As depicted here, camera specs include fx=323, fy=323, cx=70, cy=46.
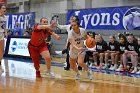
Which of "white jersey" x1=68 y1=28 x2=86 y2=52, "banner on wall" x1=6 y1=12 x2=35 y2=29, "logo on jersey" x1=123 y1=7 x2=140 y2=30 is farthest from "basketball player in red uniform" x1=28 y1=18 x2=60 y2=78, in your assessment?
"banner on wall" x1=6 y1=12 x2=35 y2=29

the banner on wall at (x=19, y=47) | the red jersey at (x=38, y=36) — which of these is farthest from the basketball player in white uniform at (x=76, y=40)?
the banner on wall at (x=19, y=47)

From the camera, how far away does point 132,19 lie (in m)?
13.7

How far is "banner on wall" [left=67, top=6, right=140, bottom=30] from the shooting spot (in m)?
13.7

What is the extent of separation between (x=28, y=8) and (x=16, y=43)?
10362mm

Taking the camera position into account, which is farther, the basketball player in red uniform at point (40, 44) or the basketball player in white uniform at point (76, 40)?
the basketball player in red uniform at point (40, 44)

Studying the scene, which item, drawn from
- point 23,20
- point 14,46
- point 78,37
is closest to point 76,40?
point 78,37

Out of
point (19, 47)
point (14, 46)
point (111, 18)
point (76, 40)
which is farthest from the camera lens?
point (14, 46)

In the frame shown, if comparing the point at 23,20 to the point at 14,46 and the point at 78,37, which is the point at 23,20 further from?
the point at 78,37

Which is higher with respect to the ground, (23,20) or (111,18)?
(111,18)

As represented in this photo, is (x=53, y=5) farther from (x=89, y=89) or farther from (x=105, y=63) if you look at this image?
(x=89, y=89)

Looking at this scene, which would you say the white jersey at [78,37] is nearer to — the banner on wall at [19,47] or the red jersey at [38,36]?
the red jersey at [38,36]

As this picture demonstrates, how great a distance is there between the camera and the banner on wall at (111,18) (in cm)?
1369

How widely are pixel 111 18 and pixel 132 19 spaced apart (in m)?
1.26

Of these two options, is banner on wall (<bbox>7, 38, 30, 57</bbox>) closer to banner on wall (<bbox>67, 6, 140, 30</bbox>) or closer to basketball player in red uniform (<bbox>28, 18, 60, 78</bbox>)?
banner on wall (<bbox>67, 6, 140, 30</bbox>)
